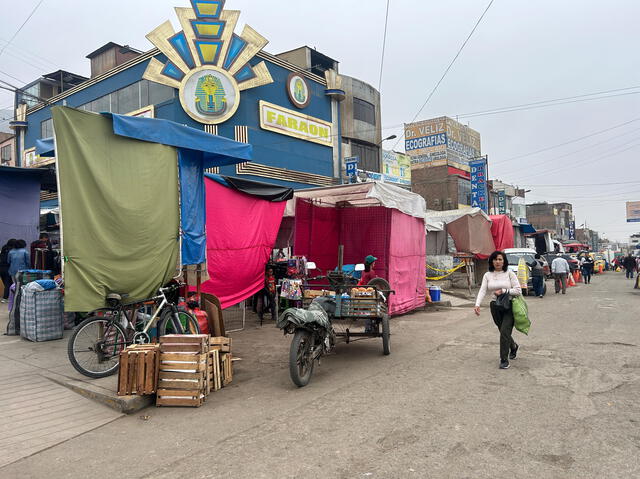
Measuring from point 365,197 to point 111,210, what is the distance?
642 cm

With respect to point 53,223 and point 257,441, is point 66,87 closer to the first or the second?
point 53,223

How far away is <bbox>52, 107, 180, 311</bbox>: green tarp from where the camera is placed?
579cm

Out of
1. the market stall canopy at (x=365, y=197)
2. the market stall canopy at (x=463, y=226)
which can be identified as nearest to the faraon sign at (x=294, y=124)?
the market stall canopy at (x=463, y=226)

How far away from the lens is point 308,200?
1215 cm

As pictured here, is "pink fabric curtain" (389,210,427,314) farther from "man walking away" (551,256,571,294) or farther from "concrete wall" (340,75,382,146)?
"concrete wall" (340,75,382,146)

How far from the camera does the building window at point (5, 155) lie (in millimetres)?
32737

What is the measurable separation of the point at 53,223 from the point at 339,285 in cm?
1387

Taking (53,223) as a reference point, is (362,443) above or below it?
below

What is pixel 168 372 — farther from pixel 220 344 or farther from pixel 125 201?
pixel 125 201

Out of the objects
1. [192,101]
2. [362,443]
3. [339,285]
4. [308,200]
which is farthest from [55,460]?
[192,101]

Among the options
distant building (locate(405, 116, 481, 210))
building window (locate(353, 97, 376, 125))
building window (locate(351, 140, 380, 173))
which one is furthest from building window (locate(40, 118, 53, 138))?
distant building (locate(405, 116, 481, 210))

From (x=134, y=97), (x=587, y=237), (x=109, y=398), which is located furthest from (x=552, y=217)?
(x=109, y=398)

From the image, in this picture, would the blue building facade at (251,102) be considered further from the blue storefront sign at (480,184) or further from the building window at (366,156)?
the blue storefront sign at (480,184)

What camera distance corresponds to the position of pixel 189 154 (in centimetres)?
755
